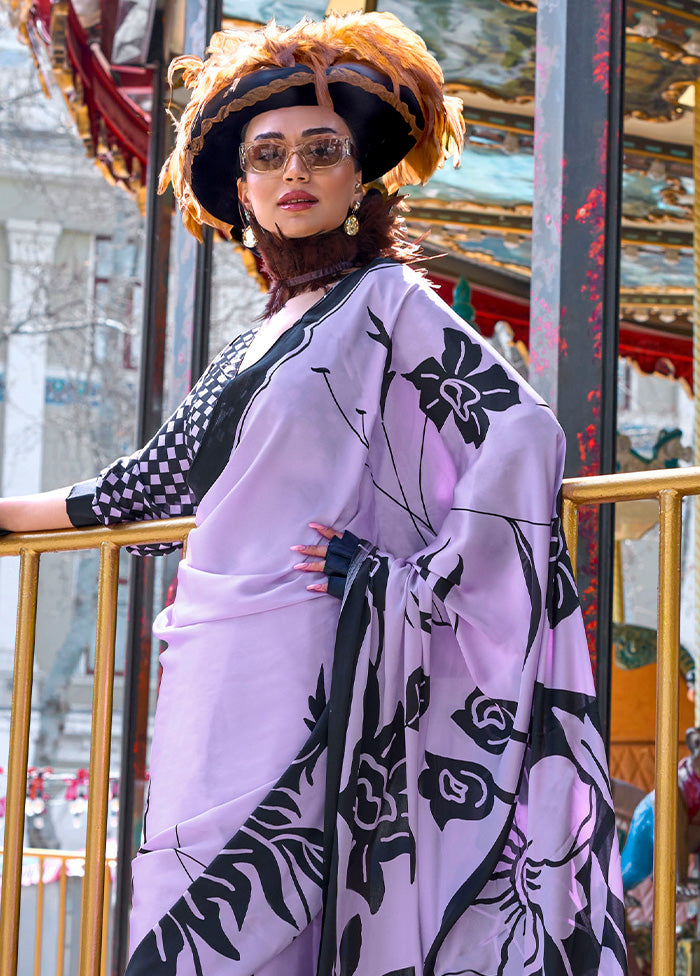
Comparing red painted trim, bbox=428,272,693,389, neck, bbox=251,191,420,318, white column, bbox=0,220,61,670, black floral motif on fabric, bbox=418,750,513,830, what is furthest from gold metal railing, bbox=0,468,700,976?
white column, bbox=0,220,61,670

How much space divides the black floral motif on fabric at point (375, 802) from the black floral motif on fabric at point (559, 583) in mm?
236

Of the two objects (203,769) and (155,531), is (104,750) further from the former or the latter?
(203,769)

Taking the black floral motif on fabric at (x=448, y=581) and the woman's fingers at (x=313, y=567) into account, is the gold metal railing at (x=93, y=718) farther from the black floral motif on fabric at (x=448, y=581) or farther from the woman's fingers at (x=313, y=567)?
the black floral motif on fabric at (x=448, y=581)

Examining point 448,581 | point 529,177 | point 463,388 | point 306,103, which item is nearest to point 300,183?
point 306,103

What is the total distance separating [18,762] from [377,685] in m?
0.92

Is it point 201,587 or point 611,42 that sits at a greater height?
point 611,42

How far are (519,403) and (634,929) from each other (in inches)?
99.5

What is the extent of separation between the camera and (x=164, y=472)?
2141mm

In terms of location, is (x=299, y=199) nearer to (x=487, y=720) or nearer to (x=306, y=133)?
(x=306, y=133)

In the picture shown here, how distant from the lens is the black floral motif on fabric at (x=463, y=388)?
171cm

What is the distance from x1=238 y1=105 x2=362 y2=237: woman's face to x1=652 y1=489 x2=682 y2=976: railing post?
675 mm

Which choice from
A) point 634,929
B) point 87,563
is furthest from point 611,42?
point 87,563

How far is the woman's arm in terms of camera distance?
2309mm

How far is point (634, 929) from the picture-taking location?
3713 mm
